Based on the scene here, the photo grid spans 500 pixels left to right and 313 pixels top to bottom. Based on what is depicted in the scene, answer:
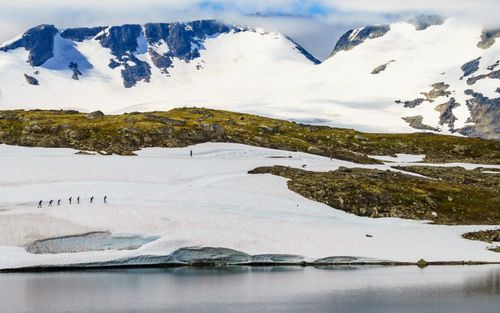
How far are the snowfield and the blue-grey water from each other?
17.5 feet

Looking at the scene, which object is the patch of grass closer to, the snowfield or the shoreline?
the snowfield

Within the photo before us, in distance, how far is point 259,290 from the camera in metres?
86.8

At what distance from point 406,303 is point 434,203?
201 ft

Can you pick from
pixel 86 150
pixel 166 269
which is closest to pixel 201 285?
pixel 166 269

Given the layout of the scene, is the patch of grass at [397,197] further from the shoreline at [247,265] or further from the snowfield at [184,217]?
the shoreline at [247,265]

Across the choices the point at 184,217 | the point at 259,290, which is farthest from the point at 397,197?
the point at 259,290

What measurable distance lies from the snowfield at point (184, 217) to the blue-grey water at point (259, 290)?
5338 mm

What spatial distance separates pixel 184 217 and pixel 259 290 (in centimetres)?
3214

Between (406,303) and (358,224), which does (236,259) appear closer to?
(358,224)

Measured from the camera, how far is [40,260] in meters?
Answer: 102

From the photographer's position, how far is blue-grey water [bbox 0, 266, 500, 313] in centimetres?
7656

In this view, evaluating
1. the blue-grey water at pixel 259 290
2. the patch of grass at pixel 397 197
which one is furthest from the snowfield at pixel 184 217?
the blue-grey water at pixel 259 290

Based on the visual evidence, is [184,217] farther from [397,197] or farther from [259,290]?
[397,197]

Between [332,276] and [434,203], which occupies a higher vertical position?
[434,203]
